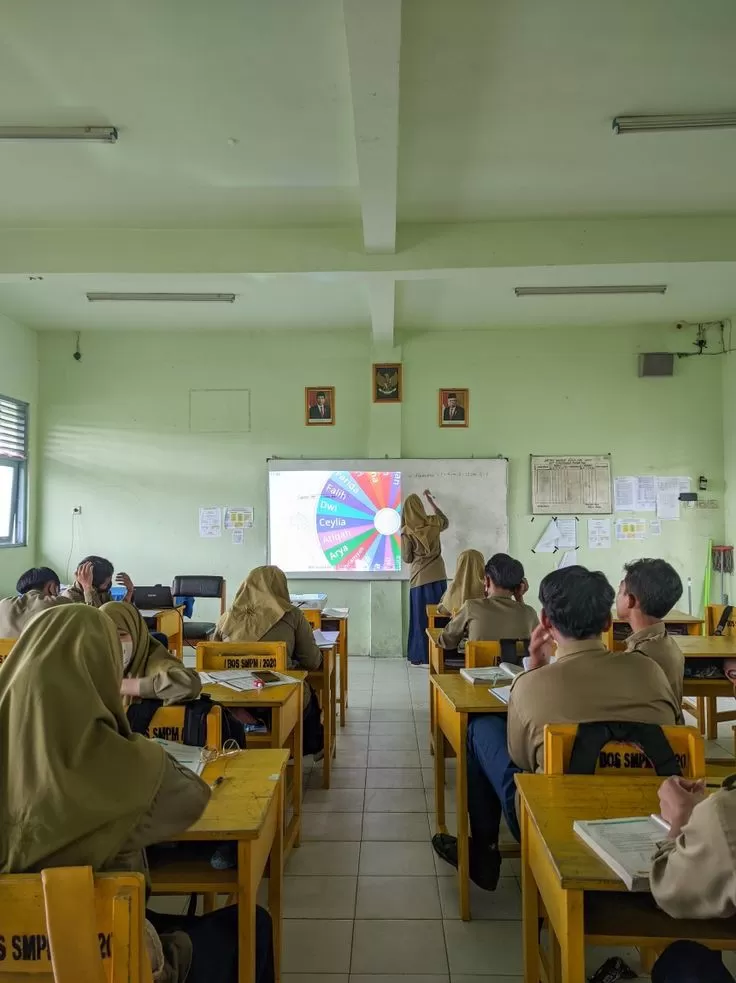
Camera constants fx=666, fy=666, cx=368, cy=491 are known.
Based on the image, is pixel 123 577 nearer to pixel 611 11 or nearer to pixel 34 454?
pixel 34 454

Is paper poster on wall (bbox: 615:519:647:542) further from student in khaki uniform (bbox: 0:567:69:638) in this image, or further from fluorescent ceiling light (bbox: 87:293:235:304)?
student in khaki uniform (bbox: 0:567:69:638)

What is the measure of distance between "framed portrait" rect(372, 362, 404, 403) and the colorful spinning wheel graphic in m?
0.76

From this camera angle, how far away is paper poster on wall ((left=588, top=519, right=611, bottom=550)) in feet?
22.0

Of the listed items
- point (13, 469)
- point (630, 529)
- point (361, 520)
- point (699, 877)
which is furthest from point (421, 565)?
point (699, 877)

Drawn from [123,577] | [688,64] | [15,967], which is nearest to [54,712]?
[15,967]

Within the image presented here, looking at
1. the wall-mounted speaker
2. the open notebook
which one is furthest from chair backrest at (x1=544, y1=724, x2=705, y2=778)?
the wall-mounted speaker

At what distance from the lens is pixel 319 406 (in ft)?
22.5

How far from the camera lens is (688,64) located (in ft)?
9.41

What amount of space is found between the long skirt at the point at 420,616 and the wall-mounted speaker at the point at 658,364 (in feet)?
9.73

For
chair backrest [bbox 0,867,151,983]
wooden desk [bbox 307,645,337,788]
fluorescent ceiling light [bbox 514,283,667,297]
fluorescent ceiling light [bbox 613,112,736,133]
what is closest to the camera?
chair backrest [bbox 0,867,151,983]

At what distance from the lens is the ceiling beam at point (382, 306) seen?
4.82 meters

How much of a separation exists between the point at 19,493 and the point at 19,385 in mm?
1079

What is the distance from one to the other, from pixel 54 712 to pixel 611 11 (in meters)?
3.03

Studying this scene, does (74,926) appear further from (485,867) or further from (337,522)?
(337,522)
